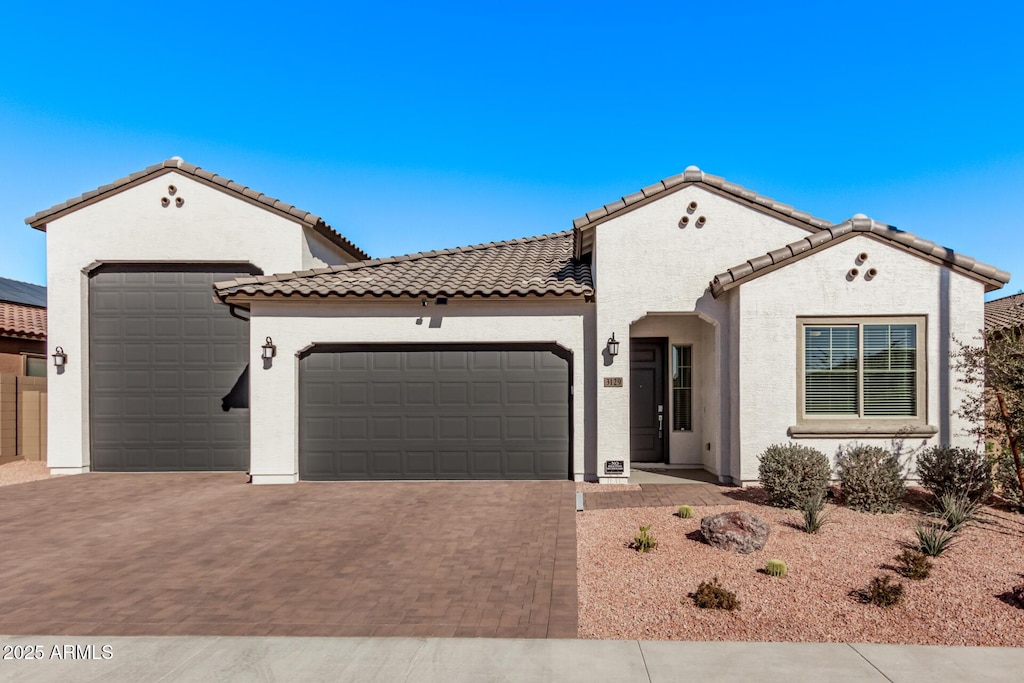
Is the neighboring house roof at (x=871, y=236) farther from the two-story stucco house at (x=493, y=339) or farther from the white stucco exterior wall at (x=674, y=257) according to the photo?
the white stucco exterior wall at (x=674, y=257)

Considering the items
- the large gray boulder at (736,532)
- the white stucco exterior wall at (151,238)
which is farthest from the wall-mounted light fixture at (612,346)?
the white stucco exterior wall at (151,238)

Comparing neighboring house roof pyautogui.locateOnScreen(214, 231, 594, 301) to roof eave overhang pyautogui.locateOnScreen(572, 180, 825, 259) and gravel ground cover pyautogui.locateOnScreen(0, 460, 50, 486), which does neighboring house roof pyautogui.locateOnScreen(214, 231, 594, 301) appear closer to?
roof eave overhang pyautogui.locateOnScreen(572, 180, 825, 259)

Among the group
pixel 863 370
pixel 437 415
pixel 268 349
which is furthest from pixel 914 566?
pixel 268 349

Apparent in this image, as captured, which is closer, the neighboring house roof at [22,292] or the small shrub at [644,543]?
the small shrub at [644,543]

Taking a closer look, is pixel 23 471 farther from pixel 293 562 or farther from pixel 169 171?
pixel 293 562

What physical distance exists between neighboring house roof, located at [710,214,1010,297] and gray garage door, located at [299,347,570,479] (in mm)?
3916

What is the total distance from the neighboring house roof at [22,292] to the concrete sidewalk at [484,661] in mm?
22767

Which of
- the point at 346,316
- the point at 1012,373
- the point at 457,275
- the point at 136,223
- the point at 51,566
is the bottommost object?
the point at 51,566

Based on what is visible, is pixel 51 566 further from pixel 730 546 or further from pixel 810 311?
pixel 810 311

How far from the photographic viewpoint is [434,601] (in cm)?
556

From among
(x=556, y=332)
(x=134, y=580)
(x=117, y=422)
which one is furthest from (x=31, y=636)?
(x=117, y=422)

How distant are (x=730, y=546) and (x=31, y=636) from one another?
22.3ft

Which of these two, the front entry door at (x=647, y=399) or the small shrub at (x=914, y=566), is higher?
the front entry door at (x=647, y=399)

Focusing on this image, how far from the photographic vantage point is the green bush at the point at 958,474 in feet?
29.3
